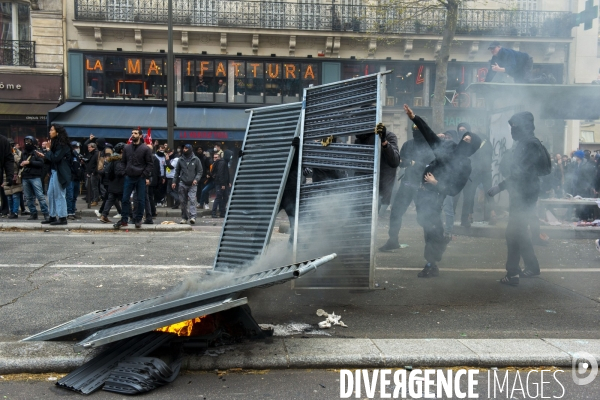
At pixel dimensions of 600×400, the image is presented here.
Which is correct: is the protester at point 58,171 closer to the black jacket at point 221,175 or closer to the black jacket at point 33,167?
the black jacket at point 33,167

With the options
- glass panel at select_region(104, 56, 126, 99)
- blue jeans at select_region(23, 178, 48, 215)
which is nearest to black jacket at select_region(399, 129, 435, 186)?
blue jeans at select_region(23, 178, 48, 215)

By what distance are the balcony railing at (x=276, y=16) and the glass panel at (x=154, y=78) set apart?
1523 mm

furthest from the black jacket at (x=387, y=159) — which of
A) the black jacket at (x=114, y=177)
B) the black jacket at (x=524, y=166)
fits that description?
the black jacket at (x=114, y=177)

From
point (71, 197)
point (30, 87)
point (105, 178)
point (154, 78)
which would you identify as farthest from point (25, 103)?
point (105, 178)

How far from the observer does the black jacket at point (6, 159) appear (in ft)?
36.1

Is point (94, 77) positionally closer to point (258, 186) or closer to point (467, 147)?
point (258, 186)

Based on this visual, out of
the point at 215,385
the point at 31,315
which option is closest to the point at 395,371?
the point at 215,385

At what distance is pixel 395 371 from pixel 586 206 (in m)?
9.36

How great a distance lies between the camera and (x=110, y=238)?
8.81 metres

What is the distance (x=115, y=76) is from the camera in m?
20.8

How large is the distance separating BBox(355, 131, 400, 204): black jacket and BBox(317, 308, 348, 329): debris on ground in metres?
1.67

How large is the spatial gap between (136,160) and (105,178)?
1.25 meters

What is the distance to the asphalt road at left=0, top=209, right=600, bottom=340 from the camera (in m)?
4.46

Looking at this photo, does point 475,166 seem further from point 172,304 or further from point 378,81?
point 172,304
